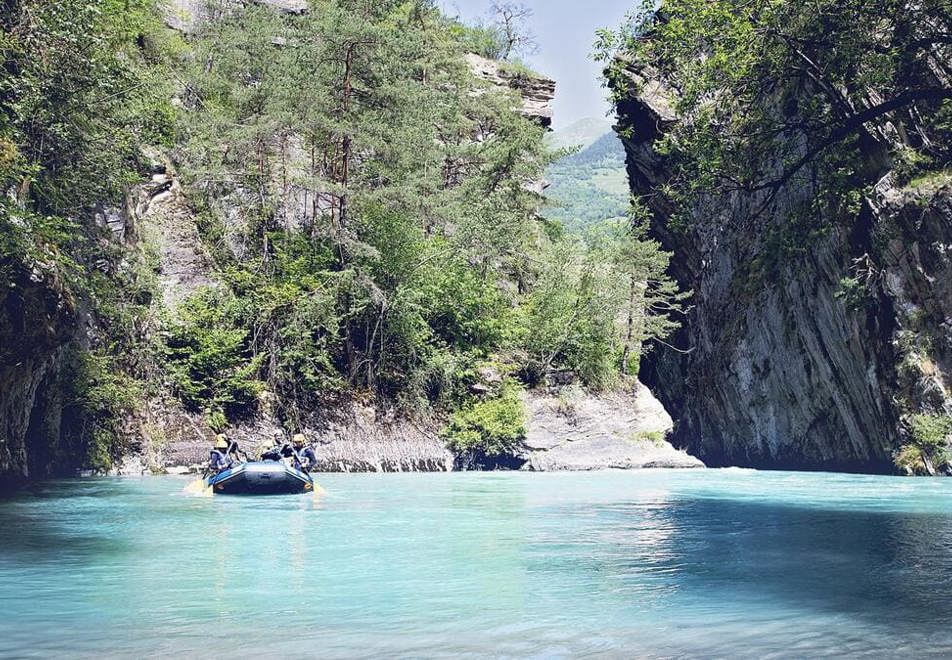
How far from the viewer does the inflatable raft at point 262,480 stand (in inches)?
823

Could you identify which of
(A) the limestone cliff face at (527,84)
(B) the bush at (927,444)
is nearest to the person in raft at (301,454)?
(B) the bush at (927,444)

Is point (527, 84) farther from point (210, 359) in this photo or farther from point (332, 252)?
point (210, 359)

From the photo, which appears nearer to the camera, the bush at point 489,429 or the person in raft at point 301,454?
the person in raft at point 301,454

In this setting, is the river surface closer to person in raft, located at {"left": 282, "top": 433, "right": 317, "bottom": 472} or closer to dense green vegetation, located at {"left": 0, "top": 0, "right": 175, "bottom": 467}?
person in raft, located at {"left": 282, "top": 433, "right": 317, "bottom": 472}

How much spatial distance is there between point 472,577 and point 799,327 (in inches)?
883

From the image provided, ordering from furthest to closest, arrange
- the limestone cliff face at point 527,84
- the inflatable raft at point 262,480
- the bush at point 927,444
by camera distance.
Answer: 1. the limestone cliff face at point 527,84
2. the bush at point 927,444
3. the inflatable raft at point 262,480

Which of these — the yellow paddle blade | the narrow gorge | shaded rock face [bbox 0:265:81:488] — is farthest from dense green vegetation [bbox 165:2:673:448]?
the yellow paddle blade

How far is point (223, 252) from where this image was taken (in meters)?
33.9

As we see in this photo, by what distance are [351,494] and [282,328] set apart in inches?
450

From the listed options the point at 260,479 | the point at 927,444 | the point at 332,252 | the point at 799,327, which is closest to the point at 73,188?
the point at 260,479

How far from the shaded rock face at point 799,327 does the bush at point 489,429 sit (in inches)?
338

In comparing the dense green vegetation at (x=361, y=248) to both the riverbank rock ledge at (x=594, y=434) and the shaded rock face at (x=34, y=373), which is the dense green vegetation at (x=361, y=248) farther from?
the shaded rock face at (x=34, y=373)

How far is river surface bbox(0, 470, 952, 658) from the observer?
24.6ft

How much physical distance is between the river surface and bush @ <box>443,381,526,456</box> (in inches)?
507
